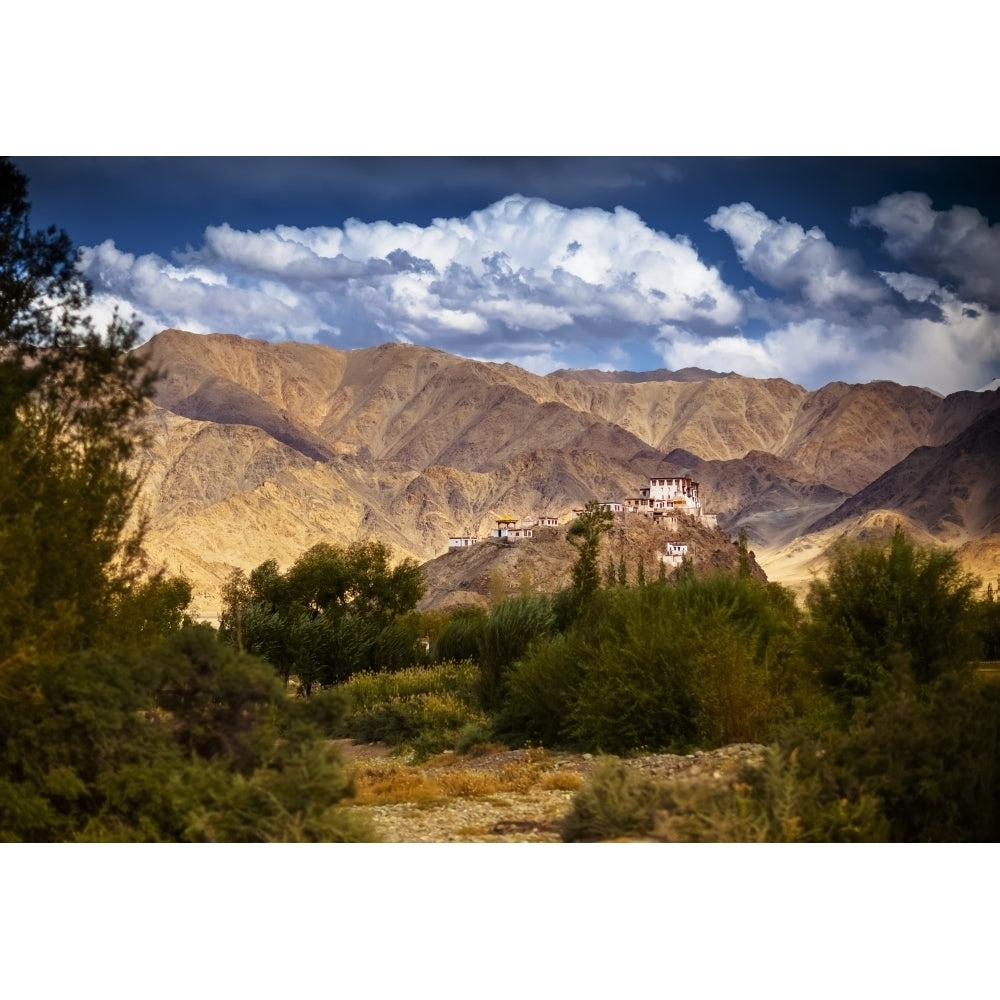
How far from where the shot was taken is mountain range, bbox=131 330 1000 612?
99.2m

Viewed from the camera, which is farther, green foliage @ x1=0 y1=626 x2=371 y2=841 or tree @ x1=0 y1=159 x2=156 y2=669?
tree @ x1=0 y1=159 x2=156 y2=669

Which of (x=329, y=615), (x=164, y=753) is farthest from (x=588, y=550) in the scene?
(x=329, y=615)

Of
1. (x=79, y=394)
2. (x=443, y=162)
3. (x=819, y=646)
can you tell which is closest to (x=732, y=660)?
(x=819, y=646)

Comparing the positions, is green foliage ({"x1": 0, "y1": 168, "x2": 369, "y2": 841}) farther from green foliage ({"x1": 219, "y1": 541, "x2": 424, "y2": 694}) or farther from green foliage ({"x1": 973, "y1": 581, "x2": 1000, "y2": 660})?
green foliage ({"x1": 219, "y1": 541, "x2": 424, "y2": 694})

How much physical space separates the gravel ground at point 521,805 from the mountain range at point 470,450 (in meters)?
61.8

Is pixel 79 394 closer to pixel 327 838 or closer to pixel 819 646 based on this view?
pixel 327 838

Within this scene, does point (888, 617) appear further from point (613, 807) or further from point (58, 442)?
point (58, 442)

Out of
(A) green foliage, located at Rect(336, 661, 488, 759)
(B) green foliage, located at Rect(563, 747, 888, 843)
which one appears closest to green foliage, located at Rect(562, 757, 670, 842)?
A: (B) green foliage, located at Rect(563, 747, 888, 843)

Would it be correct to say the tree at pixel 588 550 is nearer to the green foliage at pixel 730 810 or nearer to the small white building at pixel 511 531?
the green foliage at pixel 730 810

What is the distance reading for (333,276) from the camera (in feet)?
58.0

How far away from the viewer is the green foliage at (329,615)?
29.3 m

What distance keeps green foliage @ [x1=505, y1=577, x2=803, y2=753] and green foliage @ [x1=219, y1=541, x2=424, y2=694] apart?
12.5 meters

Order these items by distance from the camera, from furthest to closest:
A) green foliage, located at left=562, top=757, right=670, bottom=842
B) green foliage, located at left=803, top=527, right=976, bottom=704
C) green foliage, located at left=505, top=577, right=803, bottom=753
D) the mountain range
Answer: the mountain range, green foliage, located at left=505, top=577, right=803, bottom=753, green foliage, located at left=803, top=527, right=976, bottom=704, green foliage, located at left=562, top=757, right=670, bottom=842

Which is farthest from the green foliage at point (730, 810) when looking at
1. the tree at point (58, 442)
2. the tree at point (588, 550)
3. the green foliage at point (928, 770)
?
the tree at point (588, 550)
